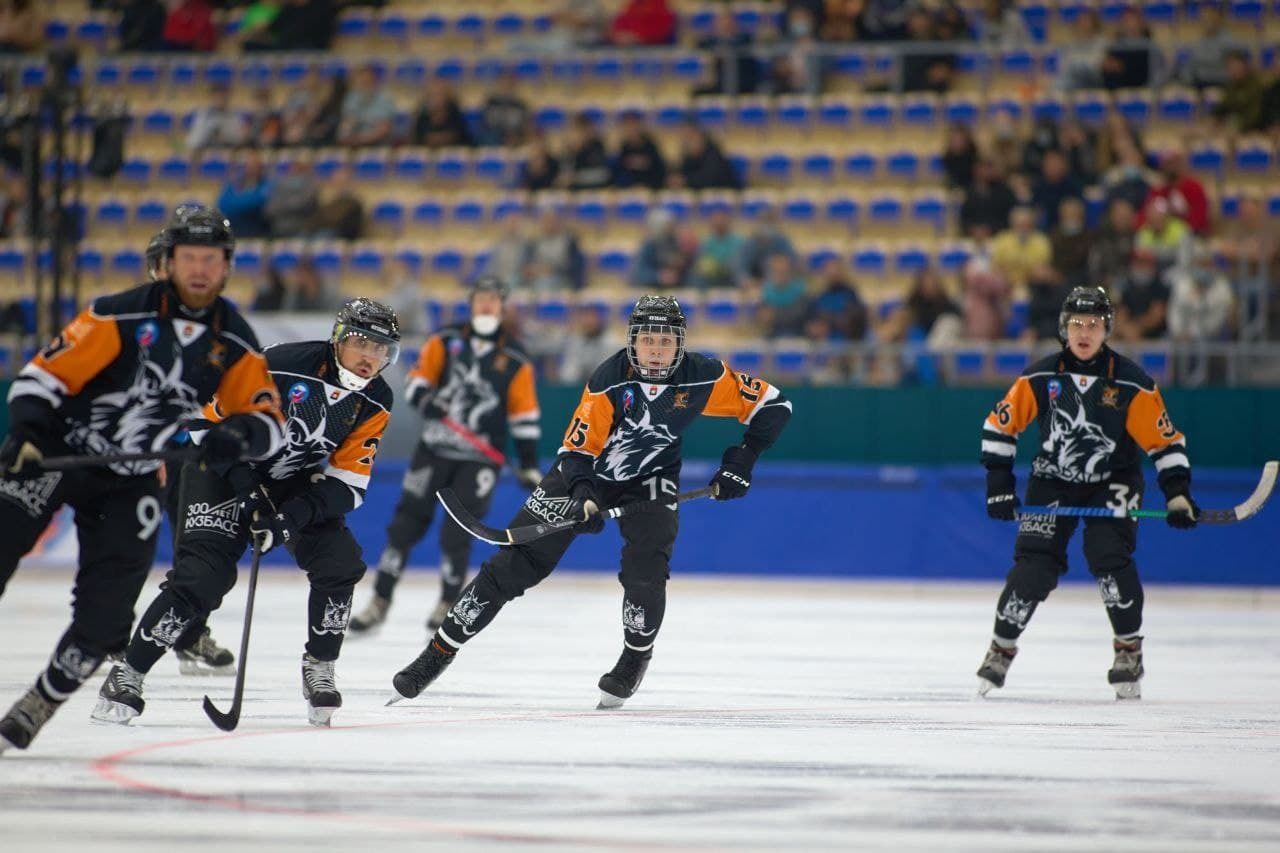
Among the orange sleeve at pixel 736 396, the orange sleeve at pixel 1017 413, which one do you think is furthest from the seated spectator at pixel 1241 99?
the orange sleeve at pixel 736 396

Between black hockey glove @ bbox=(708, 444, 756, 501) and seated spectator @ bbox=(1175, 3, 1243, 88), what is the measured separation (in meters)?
9.85

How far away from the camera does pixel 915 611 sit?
1139cm

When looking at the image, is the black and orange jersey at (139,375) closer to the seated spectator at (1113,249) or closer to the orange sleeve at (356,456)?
the orange sleeve at (356,456)

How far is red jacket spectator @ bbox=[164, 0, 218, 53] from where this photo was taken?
60.3 ft

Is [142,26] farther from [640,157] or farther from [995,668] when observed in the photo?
[995,668]

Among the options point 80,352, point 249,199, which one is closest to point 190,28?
point 249,199

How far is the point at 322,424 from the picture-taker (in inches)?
244

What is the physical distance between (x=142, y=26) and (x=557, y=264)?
617cm

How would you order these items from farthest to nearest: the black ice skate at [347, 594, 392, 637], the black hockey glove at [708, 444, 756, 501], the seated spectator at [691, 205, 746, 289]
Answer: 1. the seated spectator at [691, 205, 746, 289]
2. the black ice skate at [347, 594, 392, 637]
3. the black hockey glove at [708, 444, 756, 501]

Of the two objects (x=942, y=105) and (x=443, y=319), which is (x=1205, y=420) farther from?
(x=443, y=319)

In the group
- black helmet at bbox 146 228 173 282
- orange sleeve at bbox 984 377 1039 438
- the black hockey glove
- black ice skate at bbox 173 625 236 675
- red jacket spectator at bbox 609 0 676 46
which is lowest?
black ice skate at bbox 173 625 236 675

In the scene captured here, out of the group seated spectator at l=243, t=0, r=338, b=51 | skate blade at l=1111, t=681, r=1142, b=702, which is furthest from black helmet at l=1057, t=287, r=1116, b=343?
seated spectator at l=243, t=0, r=338, b=51

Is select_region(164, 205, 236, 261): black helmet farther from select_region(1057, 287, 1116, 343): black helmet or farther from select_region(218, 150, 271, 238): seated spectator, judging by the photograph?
select_region(218, 150, 271, 238): seated spectator

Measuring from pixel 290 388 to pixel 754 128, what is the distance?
10887mm
